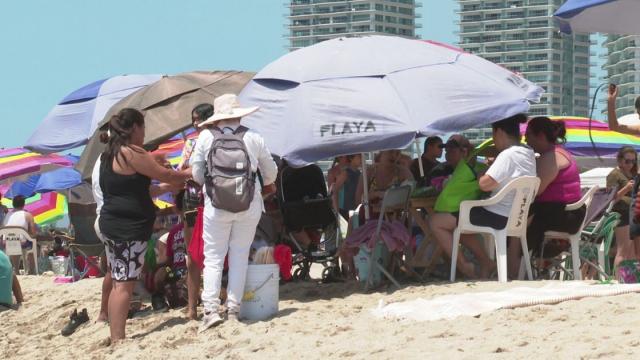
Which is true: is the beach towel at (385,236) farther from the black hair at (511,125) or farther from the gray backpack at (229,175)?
the gray backpack at (229,175)

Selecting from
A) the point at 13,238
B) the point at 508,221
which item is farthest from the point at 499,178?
the point at 13,238

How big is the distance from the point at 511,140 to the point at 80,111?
18.8 feet

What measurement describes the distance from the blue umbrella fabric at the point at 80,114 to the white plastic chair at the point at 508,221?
5.02 meters

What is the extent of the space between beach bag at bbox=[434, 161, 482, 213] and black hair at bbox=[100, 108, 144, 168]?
236 centimetres

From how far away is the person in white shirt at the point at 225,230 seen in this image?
7906mm

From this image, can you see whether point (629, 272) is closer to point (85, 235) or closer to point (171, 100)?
point (171, 100)

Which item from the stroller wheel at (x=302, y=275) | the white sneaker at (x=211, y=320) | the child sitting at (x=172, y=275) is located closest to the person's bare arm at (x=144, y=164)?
the white sneaker at (x=211, y=320)

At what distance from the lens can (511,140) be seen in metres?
8.88

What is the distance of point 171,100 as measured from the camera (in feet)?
33.7

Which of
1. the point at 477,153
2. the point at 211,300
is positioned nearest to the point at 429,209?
the point at 477,153

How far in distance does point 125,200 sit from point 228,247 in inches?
30.5

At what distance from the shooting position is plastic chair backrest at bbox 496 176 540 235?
28.4 ft

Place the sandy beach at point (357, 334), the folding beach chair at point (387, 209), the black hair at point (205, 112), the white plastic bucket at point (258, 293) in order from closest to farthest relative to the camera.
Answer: the sandy beach at point (357, 334) → the white plastic bucket at point (258, 293) → the black hair at point (205, 112) → the folding beach chair at point (387, 209)

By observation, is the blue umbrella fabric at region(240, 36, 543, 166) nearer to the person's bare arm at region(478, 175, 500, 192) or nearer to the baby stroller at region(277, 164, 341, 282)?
the person's bare arm at region(478, 175, 500, 192)
